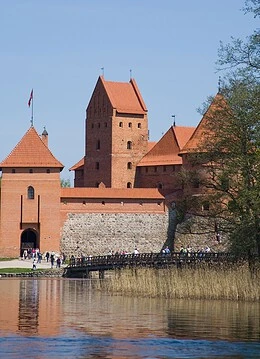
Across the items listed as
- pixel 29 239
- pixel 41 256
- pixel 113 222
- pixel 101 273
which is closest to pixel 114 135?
pixel 113 222

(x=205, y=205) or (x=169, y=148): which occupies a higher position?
(x=169, y=148)

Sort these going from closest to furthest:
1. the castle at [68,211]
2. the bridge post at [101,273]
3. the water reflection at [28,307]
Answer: the water reflection at [28,307] → the bridge post at [101,273] → the castle at [68,211]

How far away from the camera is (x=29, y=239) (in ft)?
237

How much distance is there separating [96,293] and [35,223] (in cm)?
3000

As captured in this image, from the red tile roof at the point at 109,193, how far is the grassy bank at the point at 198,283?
103 feet

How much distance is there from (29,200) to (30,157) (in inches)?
110

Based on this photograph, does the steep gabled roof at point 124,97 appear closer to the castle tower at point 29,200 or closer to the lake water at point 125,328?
the castle tower at point 29,200

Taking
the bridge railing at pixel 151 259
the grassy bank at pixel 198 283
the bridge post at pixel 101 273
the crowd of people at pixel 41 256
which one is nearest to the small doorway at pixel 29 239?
the crowd of people at pixel 41 256

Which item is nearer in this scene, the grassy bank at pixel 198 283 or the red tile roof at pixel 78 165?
the grassy bank at pixel 198 283

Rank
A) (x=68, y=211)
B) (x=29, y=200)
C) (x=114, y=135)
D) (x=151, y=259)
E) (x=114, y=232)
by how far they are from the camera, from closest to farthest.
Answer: (x=151, y=259) < (x=29, y=200) < (x=68, y=211) < (x=114, y=232) < (x=114, y=135)

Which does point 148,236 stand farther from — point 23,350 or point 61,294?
point 23,350

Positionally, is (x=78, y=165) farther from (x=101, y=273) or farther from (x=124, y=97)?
(x=101, y=273)

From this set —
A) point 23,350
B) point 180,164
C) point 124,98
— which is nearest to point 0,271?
point 180,164

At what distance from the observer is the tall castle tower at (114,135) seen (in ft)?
272
